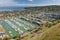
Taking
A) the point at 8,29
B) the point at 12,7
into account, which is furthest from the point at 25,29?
the point at 12,7

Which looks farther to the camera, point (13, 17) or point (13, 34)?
point (13, 17)

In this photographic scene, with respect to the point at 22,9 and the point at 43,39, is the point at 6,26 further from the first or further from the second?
the point at 43,39

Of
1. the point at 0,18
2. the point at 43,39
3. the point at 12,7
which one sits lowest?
the point at 43,39

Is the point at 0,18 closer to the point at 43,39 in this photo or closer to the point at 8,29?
the point at 8,29

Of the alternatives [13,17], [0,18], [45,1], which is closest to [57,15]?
[45,1]

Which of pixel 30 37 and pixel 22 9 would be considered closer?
pixel 30 37

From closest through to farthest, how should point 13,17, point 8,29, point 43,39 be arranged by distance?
point 43,39 < point 8,29 < point 13,17

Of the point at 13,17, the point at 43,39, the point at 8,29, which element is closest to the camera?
the point at 43,39

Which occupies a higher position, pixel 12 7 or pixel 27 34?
pixel 12 7

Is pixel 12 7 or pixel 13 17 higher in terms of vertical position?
pixel 12 7
